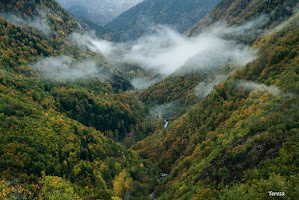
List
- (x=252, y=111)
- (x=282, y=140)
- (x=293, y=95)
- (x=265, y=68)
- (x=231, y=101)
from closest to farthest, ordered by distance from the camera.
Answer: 1. (x=282, y=140)
2. (x=293, y=95)
3. (x=252, y=111)
4. (x=265, y=68)
5. (x=231, y=101)

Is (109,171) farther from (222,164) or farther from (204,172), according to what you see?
(222,164)

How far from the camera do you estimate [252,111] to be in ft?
423

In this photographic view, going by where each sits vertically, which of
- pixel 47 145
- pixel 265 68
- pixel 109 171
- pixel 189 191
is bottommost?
pixel 189 191

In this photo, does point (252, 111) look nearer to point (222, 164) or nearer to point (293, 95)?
point (293, 95)

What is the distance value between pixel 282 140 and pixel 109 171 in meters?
132

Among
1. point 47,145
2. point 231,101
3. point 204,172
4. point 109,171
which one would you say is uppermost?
point 231,101

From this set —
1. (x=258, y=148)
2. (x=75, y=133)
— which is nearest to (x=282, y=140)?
(x=258, y=148)

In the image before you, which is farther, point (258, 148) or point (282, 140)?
point (258, 148)

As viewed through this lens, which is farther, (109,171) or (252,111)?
(109,171)

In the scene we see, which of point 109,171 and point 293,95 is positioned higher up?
point 293,95

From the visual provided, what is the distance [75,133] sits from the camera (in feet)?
600

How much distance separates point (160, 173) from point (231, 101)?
9696 cm

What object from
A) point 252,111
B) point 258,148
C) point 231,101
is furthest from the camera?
point 231,101

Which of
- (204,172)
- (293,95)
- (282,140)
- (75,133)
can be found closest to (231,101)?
(293,95)
